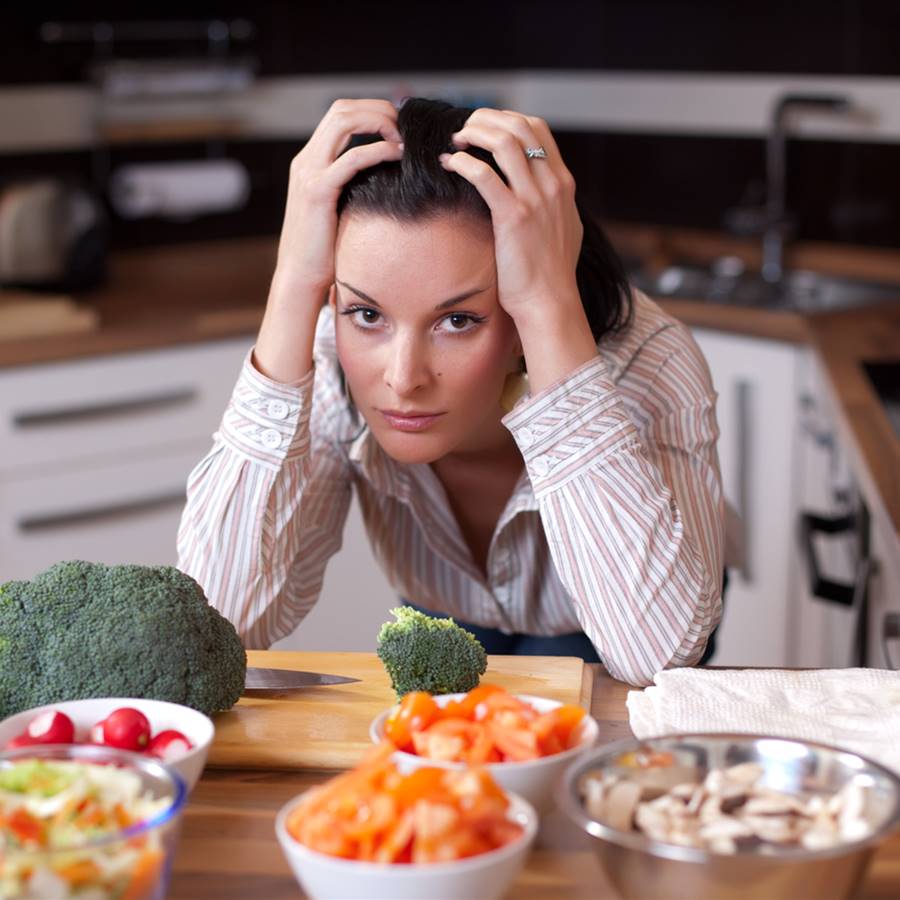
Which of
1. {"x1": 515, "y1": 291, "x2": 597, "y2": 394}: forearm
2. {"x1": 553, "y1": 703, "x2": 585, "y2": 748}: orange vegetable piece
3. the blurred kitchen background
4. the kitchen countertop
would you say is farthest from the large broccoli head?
the blurred kitchen background

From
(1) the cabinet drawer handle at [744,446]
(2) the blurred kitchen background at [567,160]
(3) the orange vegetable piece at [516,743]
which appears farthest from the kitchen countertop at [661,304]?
(3) the orange vegetable piece at [516,743]

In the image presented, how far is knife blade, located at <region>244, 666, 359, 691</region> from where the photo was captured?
124cm

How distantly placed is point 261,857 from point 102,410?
79.4 inches

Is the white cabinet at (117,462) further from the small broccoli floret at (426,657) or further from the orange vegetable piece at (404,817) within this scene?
the orange vegetable piece at (404,817)

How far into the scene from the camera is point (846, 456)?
2.22 meters

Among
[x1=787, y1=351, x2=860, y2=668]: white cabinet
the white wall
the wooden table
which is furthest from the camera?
the white wall

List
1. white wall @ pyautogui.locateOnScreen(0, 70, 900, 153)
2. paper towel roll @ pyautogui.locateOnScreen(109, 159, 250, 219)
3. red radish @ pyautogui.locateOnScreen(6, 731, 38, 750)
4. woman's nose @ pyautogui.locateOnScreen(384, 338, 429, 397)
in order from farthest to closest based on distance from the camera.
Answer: paper towel roll @ pyautogui.locateOnScreen(109, 159, 250, 219), white wall @ pyautogui.locateOnScreen(0, 70, 900, 153), woman's nose @ pyautogui.locateOnScreen(384, 338, 429, 397), red radish @ pyautogui.locateOnScreen(6, 731, 38, 750)

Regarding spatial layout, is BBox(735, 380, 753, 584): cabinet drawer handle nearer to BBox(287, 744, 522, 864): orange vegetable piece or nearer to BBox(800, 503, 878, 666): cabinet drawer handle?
BBox(800, 503, 878, 666): cabinet drawer handle

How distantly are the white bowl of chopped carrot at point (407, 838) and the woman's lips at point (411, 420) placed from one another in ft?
1.85

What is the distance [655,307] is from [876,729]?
71cm

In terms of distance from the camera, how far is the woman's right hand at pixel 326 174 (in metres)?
1.39

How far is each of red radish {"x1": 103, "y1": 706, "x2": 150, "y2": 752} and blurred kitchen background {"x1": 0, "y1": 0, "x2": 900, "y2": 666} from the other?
1275 mm

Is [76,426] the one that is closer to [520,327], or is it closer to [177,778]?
[520,327]

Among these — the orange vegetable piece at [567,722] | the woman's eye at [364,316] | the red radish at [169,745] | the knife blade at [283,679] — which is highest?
the woman's eye at [364,316]
